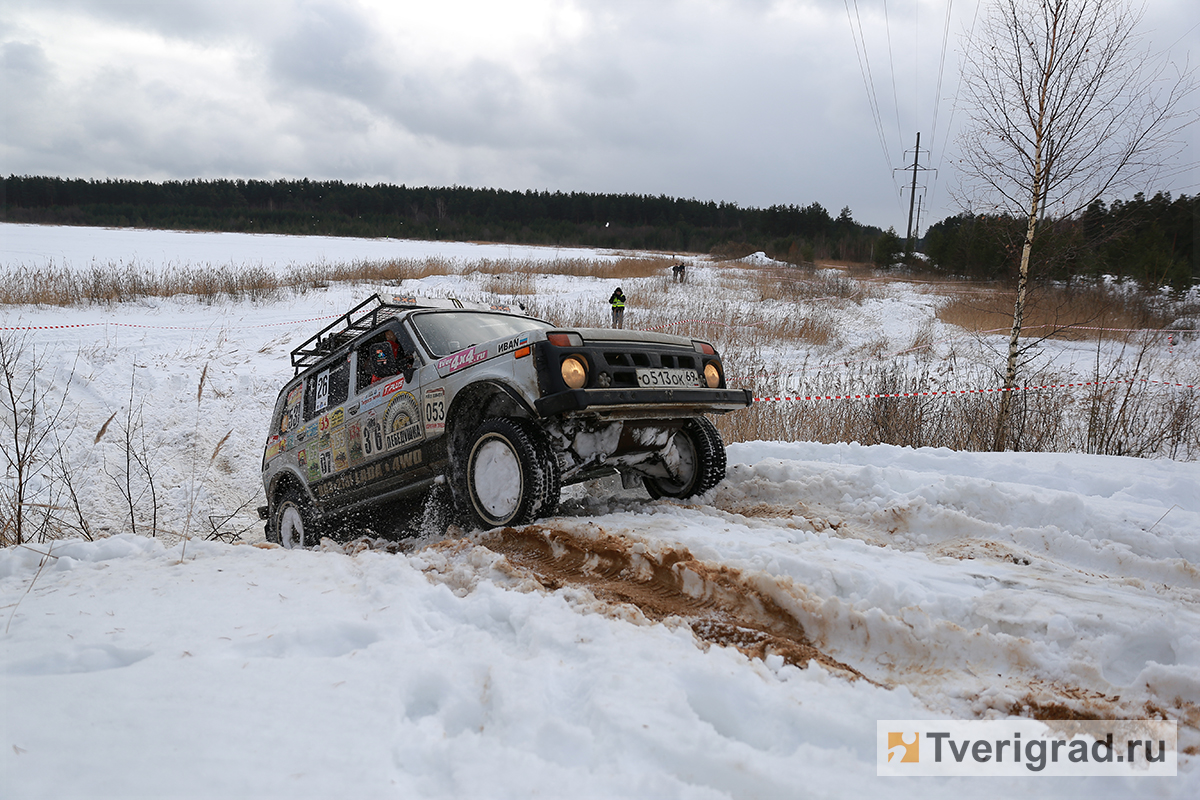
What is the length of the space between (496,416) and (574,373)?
69 cm

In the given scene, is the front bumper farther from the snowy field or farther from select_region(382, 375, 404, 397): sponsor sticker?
select_region(382, 375, 404, 397): sponsor sticker

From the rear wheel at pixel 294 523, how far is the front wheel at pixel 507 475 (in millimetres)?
2393

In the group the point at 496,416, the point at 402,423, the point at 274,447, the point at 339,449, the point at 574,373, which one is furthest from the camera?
the point at 274,447

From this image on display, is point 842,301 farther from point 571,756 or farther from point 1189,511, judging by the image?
point 571,756

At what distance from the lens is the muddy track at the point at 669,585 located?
236 centimetres

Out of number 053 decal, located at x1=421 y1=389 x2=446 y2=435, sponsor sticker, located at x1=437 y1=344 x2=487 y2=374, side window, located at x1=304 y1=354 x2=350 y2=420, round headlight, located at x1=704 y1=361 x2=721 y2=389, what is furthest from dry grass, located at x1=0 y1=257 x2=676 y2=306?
round headlight, located at x1=704 y1=361 x2=721 y2=389

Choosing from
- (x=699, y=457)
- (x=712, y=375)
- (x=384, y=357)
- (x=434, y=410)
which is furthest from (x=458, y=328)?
(x=699, y=457)

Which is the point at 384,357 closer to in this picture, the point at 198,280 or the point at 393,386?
the point at 393,386

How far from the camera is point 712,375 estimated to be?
4.38 meters

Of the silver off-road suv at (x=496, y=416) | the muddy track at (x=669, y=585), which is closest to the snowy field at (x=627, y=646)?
the muddy track at (x=669, y=585)

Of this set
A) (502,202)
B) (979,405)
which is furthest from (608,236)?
(979,405)

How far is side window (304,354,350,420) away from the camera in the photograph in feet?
17.6

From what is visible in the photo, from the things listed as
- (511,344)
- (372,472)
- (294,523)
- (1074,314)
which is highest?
(1074,314)

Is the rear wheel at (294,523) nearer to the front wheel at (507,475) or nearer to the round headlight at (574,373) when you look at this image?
the front wheel at (507,475)
